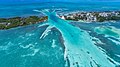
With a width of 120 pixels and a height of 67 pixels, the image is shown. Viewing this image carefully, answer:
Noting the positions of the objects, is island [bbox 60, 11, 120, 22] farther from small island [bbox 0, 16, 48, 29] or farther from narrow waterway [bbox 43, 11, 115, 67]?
narrow waterway [bbox 43, 11, 115, 67]

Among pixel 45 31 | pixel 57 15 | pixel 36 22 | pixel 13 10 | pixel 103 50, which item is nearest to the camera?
pixel 103 50

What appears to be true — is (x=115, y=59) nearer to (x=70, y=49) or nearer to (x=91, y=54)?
(x=91, y=54)

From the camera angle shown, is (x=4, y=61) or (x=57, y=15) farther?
(x=57, y=15)

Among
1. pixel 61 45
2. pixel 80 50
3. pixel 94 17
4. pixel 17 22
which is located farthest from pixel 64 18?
pixel 80 50

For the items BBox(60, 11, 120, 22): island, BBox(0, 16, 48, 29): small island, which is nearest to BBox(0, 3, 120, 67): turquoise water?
BBox(0, 16, 48, 29): small island

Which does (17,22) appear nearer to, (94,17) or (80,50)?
(94,17)

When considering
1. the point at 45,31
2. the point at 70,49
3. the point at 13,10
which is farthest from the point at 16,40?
the point at 13,10

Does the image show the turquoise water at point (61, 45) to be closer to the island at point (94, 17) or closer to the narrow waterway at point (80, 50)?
the narrow waterway at point (80, 50)

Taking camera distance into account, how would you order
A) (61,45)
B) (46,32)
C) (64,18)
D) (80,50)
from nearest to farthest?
(80,50), (61,45), (46,32), (64,18)
